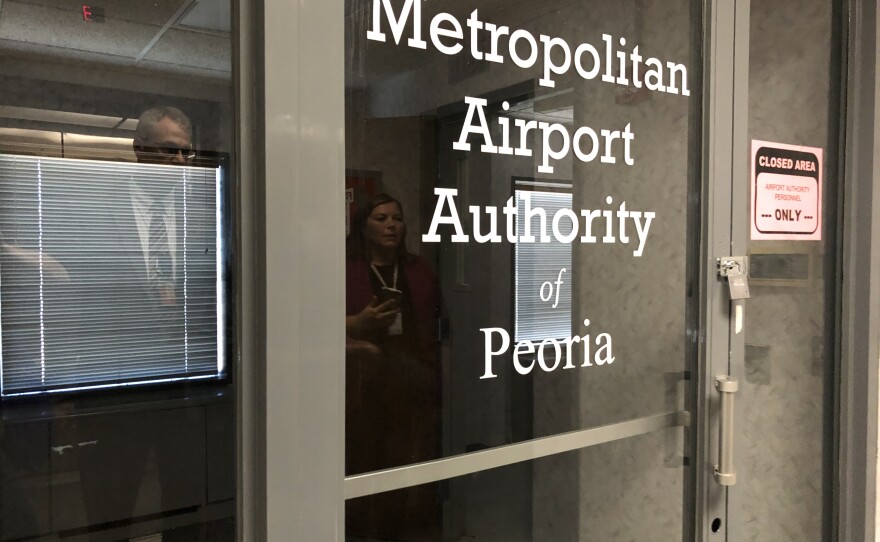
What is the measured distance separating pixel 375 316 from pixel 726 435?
3.05 ft

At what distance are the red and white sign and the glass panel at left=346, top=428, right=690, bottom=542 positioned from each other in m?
0.63

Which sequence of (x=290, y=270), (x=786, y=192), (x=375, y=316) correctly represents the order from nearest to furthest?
(x=290, y=270) < (x=375, y=316) < (x=786, y=192)

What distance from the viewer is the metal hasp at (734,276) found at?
5.05 feet

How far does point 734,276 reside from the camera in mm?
1548

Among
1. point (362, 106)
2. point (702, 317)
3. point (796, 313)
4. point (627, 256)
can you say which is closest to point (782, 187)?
point (796, 313)

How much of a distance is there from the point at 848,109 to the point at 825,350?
71 centimetres

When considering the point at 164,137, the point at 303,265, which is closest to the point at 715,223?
the point at 303,265

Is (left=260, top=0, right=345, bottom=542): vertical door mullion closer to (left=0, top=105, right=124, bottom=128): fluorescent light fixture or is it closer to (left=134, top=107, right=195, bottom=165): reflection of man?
(left=134, top=107, right=195, bottom=165): reflection of man

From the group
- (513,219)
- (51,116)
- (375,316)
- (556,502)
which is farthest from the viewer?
(556,502)

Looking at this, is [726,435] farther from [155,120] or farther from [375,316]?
[155,120]

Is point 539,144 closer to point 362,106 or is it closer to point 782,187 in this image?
point 362,106

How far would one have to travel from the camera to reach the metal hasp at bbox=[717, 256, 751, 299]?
5.05 ft

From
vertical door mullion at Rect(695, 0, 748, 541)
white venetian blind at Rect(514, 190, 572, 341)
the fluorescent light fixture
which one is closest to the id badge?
white venetian blind at Rect(514, 190, 572, 341)

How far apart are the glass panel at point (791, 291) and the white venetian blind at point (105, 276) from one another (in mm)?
1355
